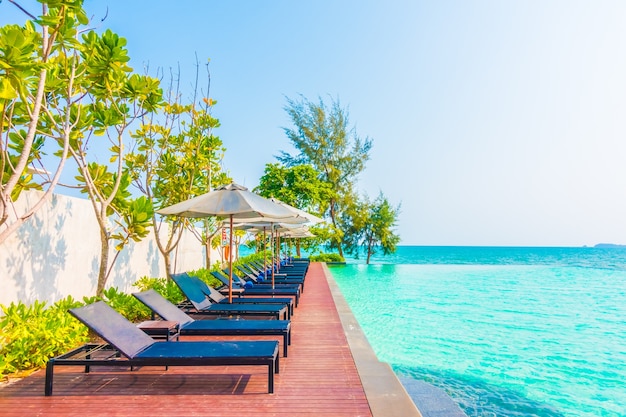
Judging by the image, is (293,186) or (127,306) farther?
(293,186)

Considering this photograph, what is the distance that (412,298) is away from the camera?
616 inches

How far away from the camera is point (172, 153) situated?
10.8 m

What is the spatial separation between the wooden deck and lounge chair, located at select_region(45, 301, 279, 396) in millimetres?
203

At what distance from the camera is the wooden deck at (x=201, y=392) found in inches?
128

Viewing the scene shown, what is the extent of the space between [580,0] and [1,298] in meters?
13.8

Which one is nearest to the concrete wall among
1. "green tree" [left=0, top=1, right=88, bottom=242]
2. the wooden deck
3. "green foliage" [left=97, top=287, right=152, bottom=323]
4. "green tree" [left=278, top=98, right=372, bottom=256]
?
"green tree" [left=0, top=1, right=88, bottom=242]

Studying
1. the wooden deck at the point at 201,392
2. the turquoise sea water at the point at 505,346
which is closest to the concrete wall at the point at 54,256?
the wooden deck at the point at 201,392

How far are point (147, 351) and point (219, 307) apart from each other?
9.00ft

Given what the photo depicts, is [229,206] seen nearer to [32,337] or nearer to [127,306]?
[127,306]

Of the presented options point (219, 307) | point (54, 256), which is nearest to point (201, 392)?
point (219, 307)

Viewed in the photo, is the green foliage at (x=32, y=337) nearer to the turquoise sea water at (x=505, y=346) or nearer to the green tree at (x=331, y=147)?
the turquoise sea water at (x=505, y=346)

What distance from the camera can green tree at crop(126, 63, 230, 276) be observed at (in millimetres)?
9648

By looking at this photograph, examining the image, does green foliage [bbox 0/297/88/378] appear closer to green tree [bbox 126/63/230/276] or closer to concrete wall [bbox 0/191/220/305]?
concrete wall [bbox 0/191/220/305]

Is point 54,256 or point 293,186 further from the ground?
point 293,186
